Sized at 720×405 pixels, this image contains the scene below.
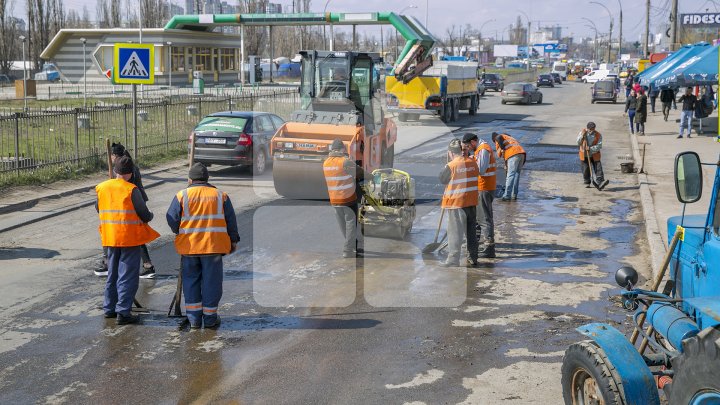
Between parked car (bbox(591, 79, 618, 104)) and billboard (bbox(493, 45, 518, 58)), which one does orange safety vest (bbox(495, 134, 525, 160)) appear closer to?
parked car (bbox(591, 79, 618, 104))

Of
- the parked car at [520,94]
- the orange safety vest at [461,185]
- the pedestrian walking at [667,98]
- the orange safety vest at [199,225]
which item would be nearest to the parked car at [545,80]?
the parked car at [520,94]

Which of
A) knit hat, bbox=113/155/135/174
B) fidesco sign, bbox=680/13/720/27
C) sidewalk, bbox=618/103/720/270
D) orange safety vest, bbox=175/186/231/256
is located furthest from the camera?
fidesco sign, bbox=680/13/720/27

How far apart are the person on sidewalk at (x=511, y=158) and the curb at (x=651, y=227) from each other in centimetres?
249

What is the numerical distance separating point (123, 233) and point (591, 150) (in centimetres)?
1235

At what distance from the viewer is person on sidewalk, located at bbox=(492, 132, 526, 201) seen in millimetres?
16375

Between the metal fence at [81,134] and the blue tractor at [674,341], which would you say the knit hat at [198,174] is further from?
the metal fence at [81,134]

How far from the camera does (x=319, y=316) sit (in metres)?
8.92

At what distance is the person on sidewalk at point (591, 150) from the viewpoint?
18188 millimetres

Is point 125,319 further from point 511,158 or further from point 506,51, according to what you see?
point 506,51

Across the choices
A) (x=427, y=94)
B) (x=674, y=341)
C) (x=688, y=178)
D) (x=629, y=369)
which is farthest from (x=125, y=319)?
(x=427, y=94)

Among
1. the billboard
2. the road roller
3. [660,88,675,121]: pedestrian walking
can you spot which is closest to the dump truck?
[660,88,675,121]: pedestrian walking

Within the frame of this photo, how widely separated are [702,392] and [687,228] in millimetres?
1994

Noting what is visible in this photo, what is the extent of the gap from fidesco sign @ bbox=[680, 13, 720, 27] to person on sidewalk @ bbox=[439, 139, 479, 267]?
37493 mm

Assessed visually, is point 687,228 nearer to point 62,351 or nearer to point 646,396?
point 646,396
